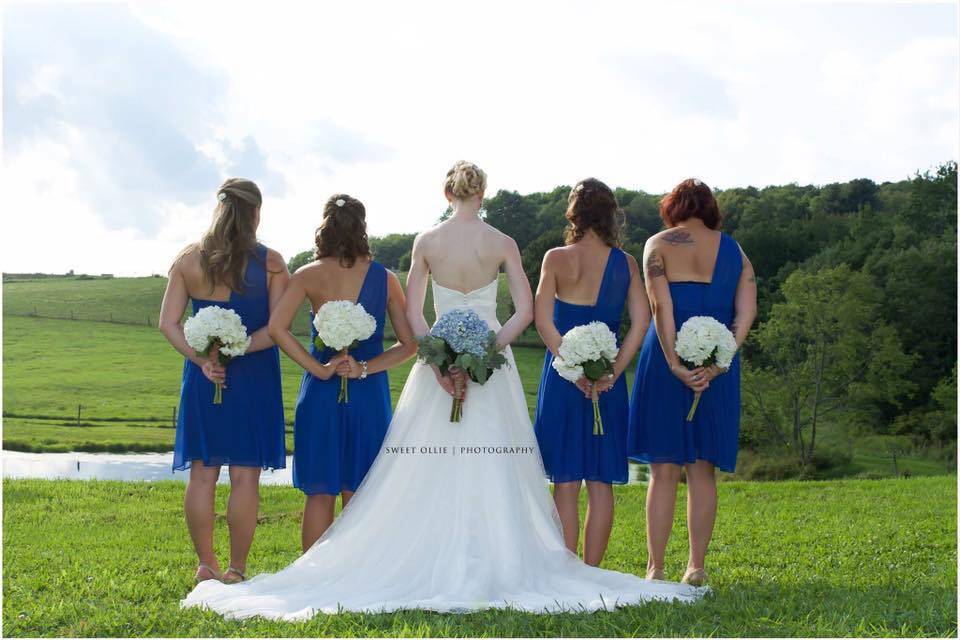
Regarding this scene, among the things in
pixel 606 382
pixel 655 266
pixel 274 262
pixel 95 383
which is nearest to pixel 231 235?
pixel 274 262

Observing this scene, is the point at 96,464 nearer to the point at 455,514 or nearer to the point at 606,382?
the point at 455,514

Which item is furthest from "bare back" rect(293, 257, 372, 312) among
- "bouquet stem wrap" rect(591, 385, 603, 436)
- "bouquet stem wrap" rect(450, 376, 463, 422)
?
"bouquet stem wrap" rect(591, 385, 603, 436)

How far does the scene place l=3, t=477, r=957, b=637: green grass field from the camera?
5859 millimetres

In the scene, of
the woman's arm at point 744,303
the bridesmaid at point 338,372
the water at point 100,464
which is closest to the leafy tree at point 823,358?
the water at point 100,464

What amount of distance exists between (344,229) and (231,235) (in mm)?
865

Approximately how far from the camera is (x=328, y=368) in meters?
7.11

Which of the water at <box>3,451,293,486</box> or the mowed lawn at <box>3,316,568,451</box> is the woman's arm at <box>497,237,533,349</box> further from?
the mowed lawn at <box>3,316,568,451</box>

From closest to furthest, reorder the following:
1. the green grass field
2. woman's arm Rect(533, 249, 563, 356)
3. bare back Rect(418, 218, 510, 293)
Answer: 1. the green grass field
2. bare back Rect(418, 218, 510, 293)
3. woman's arm Rect(533, 249, 563, 356)

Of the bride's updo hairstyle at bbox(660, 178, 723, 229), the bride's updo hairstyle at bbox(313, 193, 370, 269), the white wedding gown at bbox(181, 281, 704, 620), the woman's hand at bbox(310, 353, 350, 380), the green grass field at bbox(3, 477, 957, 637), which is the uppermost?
the bride's updo hairstyle at bbox(660, 178, 723, 229)

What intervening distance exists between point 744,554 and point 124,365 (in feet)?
165

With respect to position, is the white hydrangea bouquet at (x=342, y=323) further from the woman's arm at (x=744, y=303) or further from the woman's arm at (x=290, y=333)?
the woman's arm at (x=744, y=303)

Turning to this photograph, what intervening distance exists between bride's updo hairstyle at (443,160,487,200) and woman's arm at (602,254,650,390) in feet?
3.99

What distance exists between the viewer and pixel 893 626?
5.99 metres

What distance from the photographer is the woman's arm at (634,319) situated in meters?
7.12
